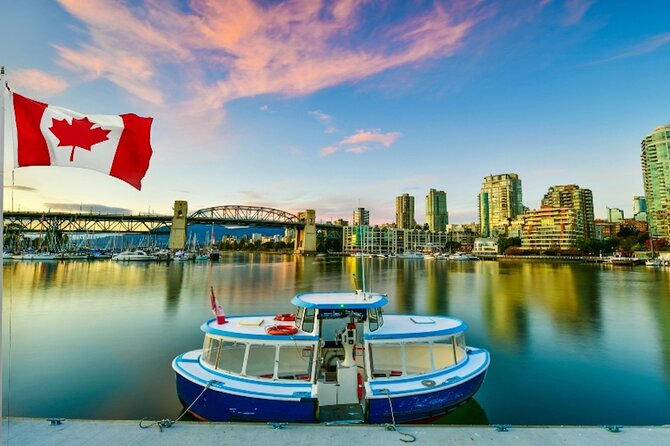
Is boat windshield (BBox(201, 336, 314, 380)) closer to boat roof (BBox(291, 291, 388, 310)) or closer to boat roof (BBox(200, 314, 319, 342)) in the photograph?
boat roof (BBox(200, 314, 319, 342))

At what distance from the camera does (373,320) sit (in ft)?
32.7

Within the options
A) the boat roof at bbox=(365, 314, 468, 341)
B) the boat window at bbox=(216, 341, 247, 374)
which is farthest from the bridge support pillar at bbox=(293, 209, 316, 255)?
the boat window at bbox=(216, 341, 247, 374)

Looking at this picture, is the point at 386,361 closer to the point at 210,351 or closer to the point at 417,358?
the point at 417,358

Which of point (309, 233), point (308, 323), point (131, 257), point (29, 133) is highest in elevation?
point (309, 233)

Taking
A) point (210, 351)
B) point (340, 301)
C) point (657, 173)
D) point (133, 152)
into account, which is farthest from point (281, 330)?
point (657, 173)

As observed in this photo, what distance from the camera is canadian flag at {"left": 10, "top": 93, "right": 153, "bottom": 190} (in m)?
5.77

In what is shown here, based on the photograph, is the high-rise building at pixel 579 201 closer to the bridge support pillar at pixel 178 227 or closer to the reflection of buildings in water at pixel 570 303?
the reflection of buildings in water at pixel 570 303

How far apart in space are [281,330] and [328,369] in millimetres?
1876

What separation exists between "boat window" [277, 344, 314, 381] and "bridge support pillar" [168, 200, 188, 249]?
129 meters

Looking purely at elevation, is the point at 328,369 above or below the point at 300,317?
below

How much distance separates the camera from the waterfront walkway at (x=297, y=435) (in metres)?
5.56

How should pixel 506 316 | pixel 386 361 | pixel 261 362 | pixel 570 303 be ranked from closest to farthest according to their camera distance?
1. pixel 261 362
2. pixel 386 361
3. pixel 506 316
4. pixel 570 303

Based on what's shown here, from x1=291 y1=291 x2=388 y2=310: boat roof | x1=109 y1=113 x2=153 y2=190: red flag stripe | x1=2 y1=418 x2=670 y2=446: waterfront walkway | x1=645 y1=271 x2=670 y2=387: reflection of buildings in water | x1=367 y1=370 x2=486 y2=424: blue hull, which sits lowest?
x1=645 y1=271 x2=670 y2=387: reflection of buildings in water

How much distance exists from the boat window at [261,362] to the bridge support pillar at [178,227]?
423ft
